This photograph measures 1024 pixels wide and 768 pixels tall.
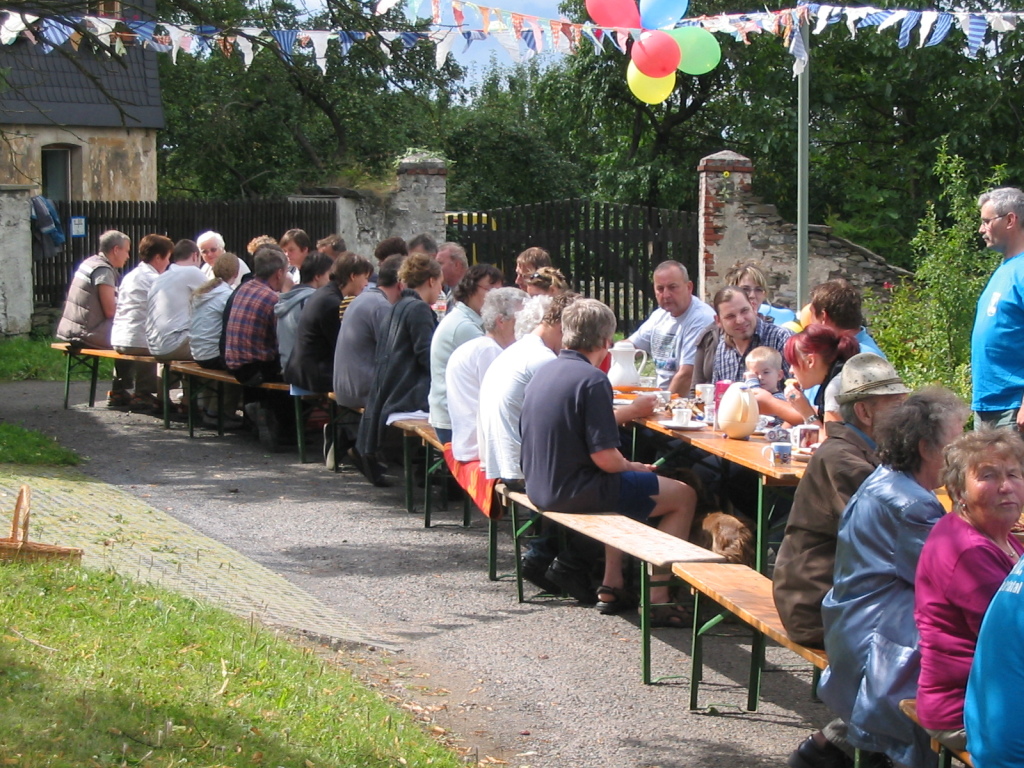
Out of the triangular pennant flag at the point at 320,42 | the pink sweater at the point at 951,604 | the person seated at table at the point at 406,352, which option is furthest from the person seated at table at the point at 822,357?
the triangular pennant flag at the point at 320,42

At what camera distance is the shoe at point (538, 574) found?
6762 millimetres

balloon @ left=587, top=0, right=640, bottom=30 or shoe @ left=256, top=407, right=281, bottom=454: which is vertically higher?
balloon @ left=587, top=0, right=640, bottom=30

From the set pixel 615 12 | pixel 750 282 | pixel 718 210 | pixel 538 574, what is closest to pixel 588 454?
pixel 538 574

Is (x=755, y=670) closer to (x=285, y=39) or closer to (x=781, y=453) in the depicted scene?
(x=781, y=453)

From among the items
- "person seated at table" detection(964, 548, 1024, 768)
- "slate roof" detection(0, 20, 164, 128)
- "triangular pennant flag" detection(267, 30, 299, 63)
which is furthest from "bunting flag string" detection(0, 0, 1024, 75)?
"slate roof" detection(0, 20, 164, 128)

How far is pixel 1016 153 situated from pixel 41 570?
59.8 feet

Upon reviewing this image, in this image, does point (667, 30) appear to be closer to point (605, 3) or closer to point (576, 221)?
point (605, 3)

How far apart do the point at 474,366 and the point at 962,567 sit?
4385mm

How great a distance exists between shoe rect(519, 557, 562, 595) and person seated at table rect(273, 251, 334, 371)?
3.83 meters

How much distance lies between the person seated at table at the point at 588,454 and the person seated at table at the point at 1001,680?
3059mm

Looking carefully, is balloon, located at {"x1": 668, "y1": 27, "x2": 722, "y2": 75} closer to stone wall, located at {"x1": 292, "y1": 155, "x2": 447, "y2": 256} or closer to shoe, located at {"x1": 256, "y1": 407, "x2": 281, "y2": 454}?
shoe, located at {"x1": 256, "y1": 407, "x2": 281, "y2": 454}

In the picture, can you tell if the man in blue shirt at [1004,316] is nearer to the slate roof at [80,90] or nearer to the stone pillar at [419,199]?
the stone pillar at [419,199]

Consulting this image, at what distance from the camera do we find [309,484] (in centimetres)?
947

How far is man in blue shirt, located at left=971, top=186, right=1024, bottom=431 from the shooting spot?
6.21 m
